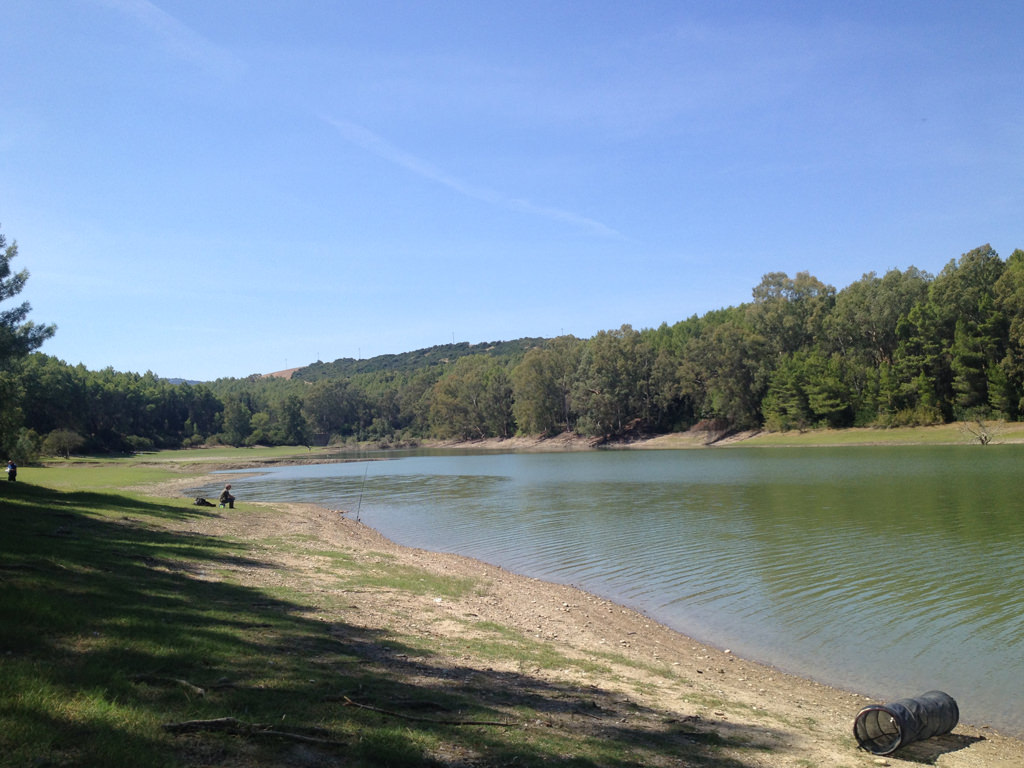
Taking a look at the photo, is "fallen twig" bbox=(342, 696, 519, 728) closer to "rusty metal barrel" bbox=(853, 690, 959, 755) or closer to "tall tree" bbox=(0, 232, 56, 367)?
"rusty metal barrel" bbox=(853, 690, 959, 755)

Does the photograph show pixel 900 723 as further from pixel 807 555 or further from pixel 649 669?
pixel 807 555

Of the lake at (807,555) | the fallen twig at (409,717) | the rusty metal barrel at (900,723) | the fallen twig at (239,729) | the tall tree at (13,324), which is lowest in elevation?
the lake at (807,555)

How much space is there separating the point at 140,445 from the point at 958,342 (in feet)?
445

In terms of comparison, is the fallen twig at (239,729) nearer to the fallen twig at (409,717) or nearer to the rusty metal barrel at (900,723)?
the fallen twig at (409,717)

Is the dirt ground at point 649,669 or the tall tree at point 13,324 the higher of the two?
the tall tree at point 13,324

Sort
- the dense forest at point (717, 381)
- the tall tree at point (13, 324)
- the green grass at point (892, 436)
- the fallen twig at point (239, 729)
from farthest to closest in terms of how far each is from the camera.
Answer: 1. the dense forest at point (717, 381)
2. the green grass at point (892, 436)
3. the tall tree at point (13, 324)
4. the fallen twig at point (239, 729)

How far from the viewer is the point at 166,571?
13.3m

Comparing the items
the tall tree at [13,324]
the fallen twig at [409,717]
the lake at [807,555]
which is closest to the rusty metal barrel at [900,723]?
the lake at [807,555]

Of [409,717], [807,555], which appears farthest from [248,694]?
[807,555]

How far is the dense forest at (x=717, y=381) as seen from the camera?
76000 mm

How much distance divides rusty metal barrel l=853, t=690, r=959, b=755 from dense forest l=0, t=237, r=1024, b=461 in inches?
1164

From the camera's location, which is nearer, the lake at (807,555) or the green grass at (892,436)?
the lake at (807,555)

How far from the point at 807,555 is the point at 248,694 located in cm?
1867

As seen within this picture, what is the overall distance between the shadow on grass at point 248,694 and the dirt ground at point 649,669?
0.50 m
